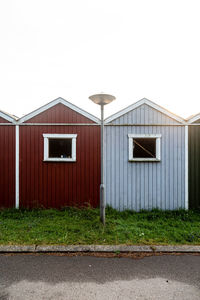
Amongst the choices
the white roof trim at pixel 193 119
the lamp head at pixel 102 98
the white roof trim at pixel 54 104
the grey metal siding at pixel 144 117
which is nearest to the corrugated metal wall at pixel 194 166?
the white roof trim at pixel 193 119

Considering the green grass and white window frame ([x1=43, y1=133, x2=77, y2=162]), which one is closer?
the green grass

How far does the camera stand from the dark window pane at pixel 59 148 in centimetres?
781

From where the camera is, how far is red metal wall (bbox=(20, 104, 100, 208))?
753 cm

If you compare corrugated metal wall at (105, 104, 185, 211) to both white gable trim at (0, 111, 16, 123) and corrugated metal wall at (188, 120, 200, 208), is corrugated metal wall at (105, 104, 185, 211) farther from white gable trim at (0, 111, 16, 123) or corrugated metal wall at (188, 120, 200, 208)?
white gable trim at (0, 111, 16, 123)

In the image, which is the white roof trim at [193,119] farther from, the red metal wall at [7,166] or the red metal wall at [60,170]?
the red metal wall at [7,166]

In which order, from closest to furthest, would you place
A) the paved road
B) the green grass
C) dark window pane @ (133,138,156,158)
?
the paved road, the green grass, dark window pane @ (133,138,156,158)

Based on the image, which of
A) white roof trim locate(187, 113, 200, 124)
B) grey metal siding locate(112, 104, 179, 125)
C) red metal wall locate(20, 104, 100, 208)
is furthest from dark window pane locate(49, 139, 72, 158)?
white roof trim locate(187, 113, 200, 124)

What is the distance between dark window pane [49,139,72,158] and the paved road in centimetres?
434

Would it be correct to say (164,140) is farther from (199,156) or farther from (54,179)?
(54,179)

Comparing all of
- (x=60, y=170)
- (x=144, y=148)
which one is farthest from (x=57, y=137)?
(x=144, y=148)

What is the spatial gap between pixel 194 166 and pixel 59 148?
17.6 feet

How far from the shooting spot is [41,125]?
762 cm

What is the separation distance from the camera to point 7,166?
25.0 feet

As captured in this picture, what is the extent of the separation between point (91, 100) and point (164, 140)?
354 centimetres
